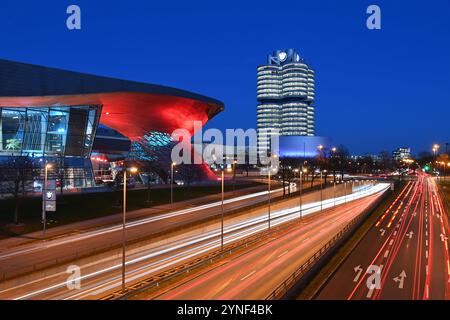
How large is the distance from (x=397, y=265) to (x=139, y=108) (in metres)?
49.3

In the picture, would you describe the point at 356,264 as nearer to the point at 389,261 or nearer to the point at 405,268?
the point at 389,261

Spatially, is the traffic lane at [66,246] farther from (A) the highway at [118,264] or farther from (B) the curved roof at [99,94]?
(B) the curved roof at [99,94]

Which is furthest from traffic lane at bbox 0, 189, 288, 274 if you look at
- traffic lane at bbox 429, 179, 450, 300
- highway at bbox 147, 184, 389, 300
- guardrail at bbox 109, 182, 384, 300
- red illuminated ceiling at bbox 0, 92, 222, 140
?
red illuminated ceiling at bbox 0, 92, 222, 140

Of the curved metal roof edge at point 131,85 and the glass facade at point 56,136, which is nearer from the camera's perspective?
the curved metal roof edge at point 131,85

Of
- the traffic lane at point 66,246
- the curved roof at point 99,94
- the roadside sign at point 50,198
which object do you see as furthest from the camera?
the curved roof at point 99,94

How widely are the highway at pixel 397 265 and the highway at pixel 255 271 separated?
238 centimetres

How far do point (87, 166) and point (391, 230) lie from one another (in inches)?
1676

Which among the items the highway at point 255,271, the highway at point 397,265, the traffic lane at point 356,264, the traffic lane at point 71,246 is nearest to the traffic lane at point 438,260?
the highway at point 397,265

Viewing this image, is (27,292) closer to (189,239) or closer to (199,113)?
(189,239)

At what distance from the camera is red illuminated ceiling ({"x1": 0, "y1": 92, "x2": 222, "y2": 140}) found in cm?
5456

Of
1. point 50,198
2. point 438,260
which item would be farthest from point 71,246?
point 438,260

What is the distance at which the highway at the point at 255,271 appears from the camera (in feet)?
53.8

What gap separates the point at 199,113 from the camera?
7481 cm
